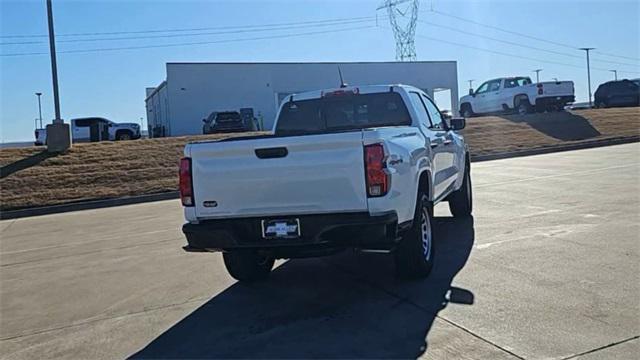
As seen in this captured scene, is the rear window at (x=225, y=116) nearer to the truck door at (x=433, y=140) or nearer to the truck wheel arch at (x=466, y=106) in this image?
the truck wheel arch at (x=466, y=106)

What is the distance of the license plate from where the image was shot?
16.9ft

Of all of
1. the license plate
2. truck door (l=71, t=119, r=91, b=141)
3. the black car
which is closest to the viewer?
the license plate

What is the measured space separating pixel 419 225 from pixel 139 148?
18743mm

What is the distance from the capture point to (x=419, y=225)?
5754 millimetres

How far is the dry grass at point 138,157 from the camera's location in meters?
17.0

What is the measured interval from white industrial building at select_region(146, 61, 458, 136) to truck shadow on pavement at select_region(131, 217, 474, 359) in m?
33.8

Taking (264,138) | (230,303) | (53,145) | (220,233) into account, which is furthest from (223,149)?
(53,145)

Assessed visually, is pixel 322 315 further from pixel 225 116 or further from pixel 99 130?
pixel 99 130

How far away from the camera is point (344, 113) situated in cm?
722

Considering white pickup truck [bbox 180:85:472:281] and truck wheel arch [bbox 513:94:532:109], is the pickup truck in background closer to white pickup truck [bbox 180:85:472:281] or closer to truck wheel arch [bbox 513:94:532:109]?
truck wheel arch [bbox 513:94:532:109]

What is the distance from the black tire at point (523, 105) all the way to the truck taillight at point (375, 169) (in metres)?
27.0

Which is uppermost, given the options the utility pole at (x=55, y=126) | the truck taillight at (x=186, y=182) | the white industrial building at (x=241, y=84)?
the white industrial building at (x=241, y=84)

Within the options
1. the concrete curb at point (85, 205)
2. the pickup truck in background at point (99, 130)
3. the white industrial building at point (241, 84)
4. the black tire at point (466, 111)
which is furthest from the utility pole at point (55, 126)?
the black tire at point (466, 111)

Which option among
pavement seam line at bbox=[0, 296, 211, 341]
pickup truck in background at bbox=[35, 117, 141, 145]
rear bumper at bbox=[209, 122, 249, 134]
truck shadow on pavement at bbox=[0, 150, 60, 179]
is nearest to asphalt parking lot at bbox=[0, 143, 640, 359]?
pavement seam line at bbox=[0, 296, 211, 341]
